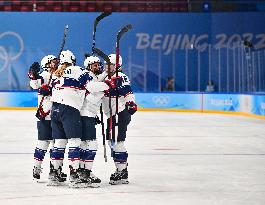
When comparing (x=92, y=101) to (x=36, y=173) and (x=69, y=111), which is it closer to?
(x=69, y=111)

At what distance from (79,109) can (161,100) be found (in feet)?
60.3

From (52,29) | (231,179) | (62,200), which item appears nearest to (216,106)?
(52,29)

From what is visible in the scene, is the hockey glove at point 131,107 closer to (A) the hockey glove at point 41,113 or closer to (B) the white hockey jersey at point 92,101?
(B) the white hockey jersey at point 92,101

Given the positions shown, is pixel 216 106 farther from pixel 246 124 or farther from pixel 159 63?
pixel 246 124

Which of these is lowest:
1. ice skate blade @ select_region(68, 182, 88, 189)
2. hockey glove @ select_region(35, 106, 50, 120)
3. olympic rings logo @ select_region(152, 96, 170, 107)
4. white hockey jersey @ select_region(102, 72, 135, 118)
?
ice skate blade @ select_region(68, 182, 88, 189)

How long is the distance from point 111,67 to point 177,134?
737 centimetres

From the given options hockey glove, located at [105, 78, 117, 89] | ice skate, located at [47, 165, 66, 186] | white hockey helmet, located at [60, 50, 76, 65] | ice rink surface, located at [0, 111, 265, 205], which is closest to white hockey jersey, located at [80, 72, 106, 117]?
hockey glove, located at [105, 78, 117, 89]

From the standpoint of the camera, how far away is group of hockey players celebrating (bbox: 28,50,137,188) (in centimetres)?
732

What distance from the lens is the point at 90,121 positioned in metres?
7.45

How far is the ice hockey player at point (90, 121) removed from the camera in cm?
742

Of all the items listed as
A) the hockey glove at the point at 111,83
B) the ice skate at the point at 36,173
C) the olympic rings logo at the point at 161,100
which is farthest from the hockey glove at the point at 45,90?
the olympic rings logo at the point at 161,100

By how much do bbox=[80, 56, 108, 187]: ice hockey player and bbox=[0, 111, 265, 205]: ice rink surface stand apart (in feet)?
0.95

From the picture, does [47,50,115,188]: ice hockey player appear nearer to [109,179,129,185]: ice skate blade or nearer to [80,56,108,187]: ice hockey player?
[80,56,108,187]: ice hockey player

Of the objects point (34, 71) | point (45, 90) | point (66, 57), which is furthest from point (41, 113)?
point (66, 57)
